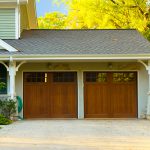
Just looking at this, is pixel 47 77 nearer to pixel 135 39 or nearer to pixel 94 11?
pixel 135 39

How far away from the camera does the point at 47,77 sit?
21.3 metres

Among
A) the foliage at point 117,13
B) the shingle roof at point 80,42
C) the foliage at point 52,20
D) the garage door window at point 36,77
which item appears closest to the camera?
the shingle roof at point 80,42

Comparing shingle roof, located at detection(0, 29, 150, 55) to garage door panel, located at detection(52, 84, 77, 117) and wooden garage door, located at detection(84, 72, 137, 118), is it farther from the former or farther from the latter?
garage door panel, located at detection(52, 84, 77, 117)

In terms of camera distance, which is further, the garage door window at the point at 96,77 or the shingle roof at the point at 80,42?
the garage door window at the point at 96,77

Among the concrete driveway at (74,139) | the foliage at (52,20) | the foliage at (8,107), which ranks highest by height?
the foliage at (52,20)

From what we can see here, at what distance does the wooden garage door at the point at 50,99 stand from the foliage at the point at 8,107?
1.81m

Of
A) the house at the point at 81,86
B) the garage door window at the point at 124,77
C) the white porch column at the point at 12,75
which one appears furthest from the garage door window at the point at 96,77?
the white porch column at the point at 12,75

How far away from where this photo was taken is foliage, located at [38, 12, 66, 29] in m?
53.2

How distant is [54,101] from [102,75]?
2.57 metres

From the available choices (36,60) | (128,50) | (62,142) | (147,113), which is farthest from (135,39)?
(62,142)

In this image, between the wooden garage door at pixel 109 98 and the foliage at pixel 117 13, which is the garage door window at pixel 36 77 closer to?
the wooden garage door at pixel 109 98

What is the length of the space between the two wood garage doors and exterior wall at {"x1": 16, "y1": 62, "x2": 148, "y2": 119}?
196 millimetres

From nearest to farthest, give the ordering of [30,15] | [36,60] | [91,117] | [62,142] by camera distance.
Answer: [62,142], [36,60], [91,117], [30,15]

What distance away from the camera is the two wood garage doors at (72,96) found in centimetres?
2122
